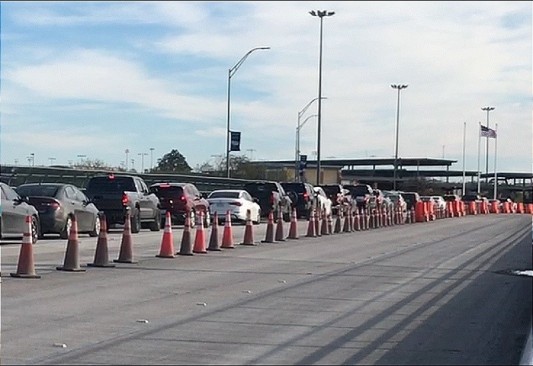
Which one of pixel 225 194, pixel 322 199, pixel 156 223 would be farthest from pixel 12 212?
pixel 322 199

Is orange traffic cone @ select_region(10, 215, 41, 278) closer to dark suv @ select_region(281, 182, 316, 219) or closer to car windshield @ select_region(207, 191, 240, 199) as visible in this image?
car windshield @ select_region(207, 191, 240, 199)

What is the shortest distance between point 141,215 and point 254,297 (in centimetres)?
1624

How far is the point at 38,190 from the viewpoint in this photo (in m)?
23.9

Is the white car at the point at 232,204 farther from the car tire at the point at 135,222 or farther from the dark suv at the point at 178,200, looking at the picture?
the car tire at the point at 135,222

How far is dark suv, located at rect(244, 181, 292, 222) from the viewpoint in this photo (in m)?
40.5

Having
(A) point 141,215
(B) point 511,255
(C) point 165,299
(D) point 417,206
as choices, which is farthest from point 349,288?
(D) point 417,206

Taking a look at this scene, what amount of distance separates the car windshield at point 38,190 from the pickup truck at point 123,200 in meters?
4.50

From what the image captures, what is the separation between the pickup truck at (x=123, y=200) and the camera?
2844cm

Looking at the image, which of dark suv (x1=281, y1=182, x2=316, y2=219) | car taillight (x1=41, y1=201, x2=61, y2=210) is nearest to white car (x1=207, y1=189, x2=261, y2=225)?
dark suv (x1=281, y1=182, x2=316, y2=219)

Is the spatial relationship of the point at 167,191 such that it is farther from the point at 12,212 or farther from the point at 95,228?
the point at 12,212

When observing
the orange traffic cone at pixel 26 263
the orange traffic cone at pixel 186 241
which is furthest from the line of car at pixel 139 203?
the orange traffic cone at pixel 26 263

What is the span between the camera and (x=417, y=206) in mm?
49906

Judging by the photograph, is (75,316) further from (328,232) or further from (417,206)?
(417,206)

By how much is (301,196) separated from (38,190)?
2141 centimetres
